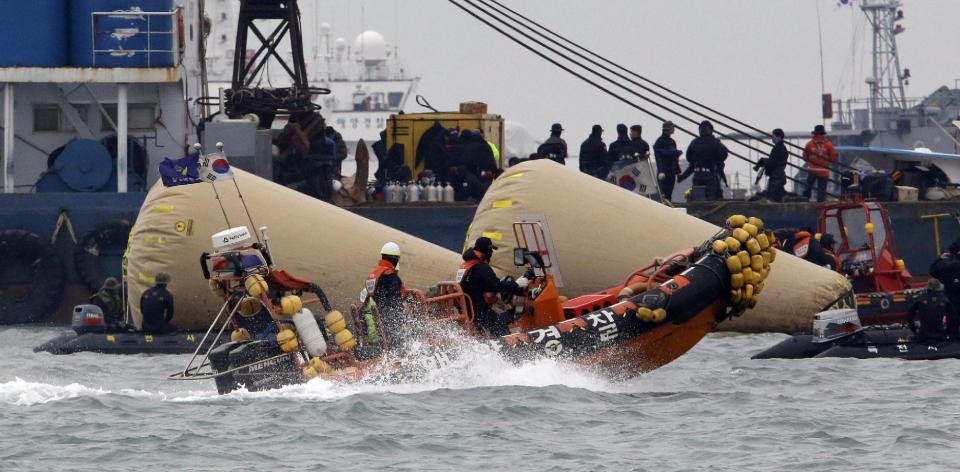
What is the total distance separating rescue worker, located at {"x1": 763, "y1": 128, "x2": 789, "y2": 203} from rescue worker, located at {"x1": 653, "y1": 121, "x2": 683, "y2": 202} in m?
1.48

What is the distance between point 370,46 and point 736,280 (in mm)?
54979

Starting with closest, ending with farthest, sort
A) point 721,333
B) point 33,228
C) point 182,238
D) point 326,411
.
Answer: point 326,411
point 182,238
point 721,333
point 33,228

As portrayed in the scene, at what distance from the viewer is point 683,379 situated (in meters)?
20.3

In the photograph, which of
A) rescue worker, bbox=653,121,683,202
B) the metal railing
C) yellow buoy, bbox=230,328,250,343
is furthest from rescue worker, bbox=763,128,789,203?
yellow buoy, bbox=230,328,250,343

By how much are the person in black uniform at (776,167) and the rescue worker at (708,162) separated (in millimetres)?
752

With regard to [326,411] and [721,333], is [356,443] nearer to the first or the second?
[326,411]

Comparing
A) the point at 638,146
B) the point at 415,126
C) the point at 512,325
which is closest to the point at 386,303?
the point at 512,325

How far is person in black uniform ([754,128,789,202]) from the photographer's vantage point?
30.7 m

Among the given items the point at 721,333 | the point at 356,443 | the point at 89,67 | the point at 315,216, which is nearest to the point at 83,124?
the point at 89,67

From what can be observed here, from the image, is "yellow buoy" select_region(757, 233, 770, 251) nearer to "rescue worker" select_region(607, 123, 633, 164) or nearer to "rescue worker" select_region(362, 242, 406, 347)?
"rescue worker" select_region(362, 242, 406, 347)

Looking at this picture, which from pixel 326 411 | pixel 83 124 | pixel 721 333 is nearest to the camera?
pixel 326 411

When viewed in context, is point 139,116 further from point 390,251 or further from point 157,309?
point 390,251

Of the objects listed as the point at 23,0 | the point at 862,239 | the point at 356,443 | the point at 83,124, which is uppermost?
the point at 23,0

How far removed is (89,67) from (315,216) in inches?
287
